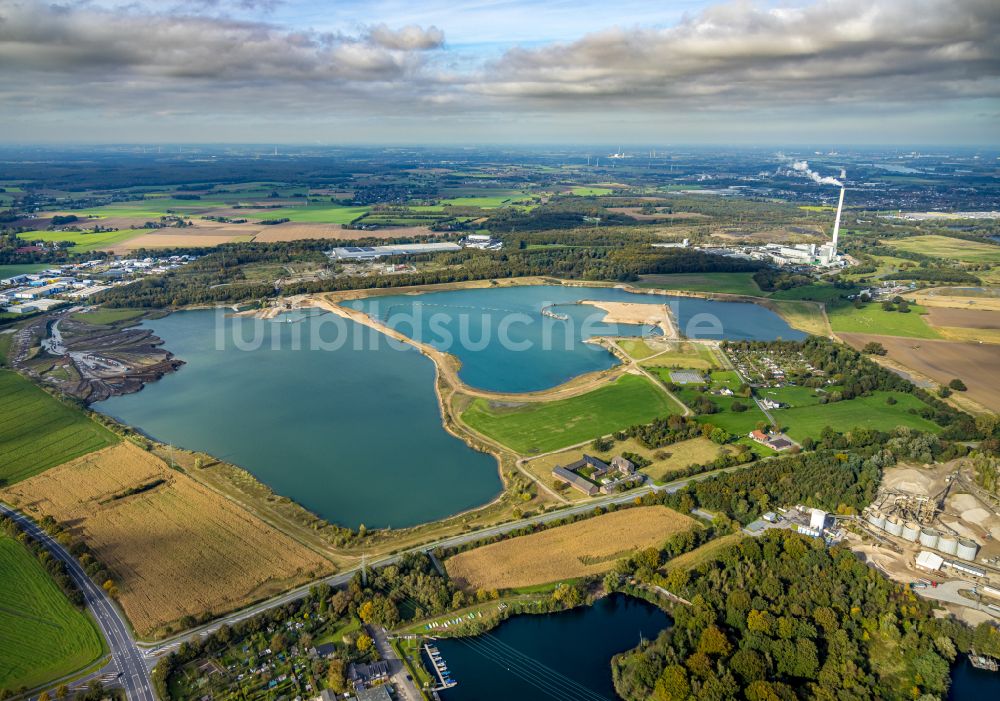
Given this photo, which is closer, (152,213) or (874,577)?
(874,577)

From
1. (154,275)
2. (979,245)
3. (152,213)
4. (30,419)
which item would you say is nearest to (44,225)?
(152,213)

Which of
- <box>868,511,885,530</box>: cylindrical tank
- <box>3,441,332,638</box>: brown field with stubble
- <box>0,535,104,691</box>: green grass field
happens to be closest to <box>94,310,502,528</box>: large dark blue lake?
<box>3,441,332,638</box>: brown field with stubble

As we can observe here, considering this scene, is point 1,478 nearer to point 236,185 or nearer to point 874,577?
point 874,577

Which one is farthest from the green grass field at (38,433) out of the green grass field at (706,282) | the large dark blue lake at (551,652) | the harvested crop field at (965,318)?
the harvested crop field at (965,318)

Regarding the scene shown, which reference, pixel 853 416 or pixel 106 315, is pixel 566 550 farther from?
pixel 106 315

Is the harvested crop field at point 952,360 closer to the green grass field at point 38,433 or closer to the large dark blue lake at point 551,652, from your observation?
the large dark blue lake at point 551,652

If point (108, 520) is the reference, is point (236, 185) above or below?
above
